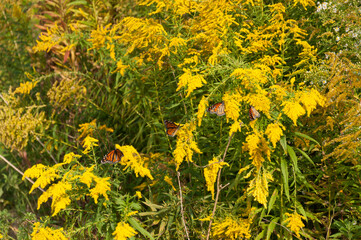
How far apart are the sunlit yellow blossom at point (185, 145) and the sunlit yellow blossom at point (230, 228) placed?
1.63 ft

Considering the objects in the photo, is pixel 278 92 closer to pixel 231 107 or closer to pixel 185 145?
pixel 231 107

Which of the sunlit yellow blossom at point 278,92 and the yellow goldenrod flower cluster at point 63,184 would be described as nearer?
the yellow goldenrod flower cluster at point 63,184

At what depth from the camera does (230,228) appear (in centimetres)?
254

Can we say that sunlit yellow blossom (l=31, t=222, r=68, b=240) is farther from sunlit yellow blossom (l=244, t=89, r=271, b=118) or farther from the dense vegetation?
sunlit yellow blossom (l=244, t=89, r=271, b=118)

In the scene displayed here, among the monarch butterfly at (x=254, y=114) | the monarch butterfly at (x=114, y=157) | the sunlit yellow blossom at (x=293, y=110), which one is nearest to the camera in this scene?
the sunlit yellow blossom at (x=293, y=110)

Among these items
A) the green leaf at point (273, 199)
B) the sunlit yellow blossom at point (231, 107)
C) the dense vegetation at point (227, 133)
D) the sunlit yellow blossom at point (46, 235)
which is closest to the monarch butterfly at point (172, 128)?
the dense vegetation at point (227, 133)

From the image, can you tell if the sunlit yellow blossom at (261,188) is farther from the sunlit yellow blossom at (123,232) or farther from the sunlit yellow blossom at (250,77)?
the sunlit yellow blossom at (123,232)

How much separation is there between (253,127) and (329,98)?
577 millimetres

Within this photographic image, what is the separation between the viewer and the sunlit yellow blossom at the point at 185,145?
235 cm

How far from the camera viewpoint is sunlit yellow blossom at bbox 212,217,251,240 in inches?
99.8

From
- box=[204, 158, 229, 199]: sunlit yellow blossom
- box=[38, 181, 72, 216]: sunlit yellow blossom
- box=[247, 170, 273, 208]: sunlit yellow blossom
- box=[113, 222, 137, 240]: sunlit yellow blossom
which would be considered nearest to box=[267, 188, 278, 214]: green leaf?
box=[247, 170, 273, 208]: sunlit yellow blossom

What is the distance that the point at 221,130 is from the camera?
272 centimetres

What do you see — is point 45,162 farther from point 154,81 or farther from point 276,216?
point 276,216

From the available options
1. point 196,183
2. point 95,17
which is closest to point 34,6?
point 95,17
